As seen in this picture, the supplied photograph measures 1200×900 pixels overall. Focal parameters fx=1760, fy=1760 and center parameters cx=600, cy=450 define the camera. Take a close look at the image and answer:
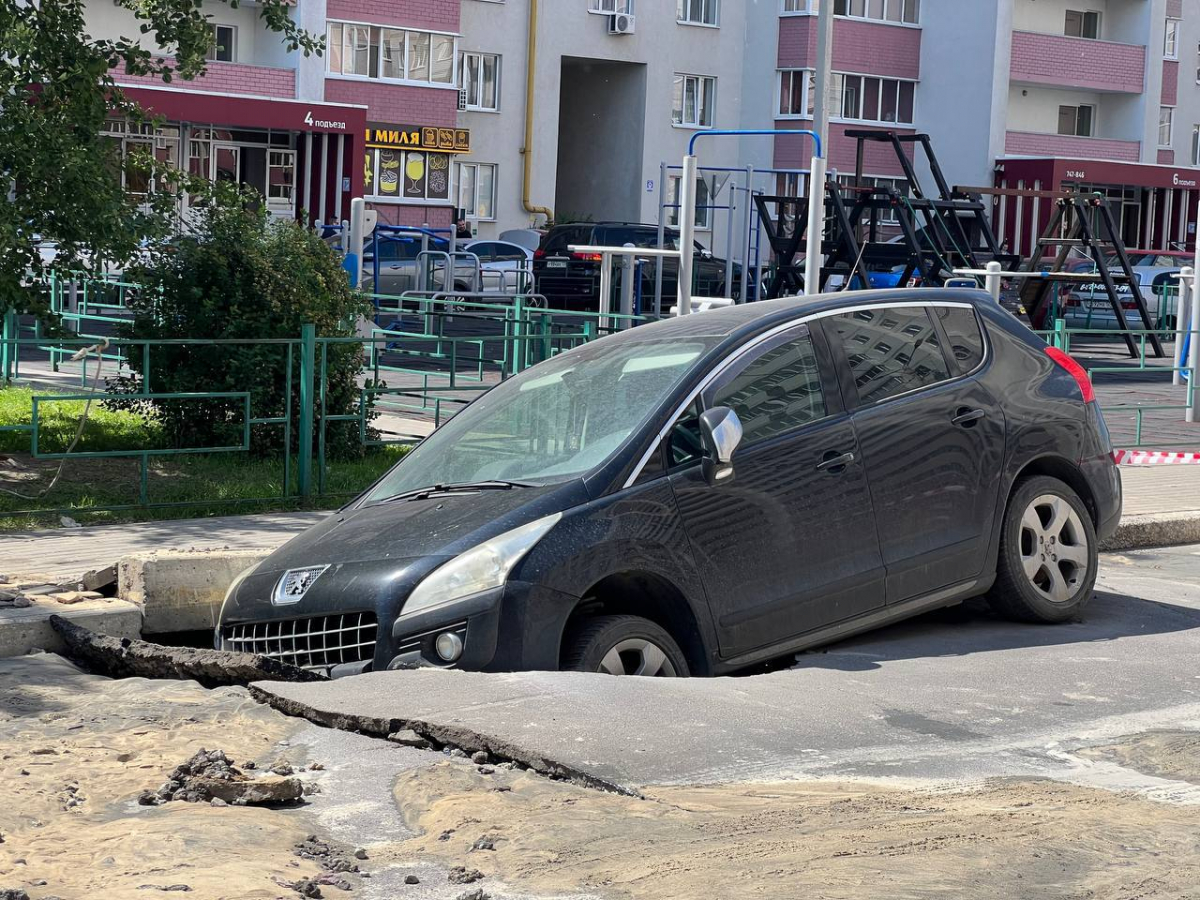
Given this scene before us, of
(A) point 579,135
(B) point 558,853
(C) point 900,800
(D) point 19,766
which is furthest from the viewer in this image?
(A) point 579,135

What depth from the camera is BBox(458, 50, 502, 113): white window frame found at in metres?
50.1

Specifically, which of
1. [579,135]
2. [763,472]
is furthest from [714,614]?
[579,135]

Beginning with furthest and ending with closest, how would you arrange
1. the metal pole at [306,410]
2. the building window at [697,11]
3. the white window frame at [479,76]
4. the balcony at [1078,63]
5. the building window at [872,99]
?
the balcony at [1078,63]
the building window at [872,99]
the building window at [697,11]
the white window frame at [479,76]
the metal pole at [306,410]

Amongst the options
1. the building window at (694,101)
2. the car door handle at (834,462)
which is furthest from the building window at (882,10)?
the car door handle at (834,462)

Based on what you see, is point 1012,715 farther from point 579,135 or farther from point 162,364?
point 579,135

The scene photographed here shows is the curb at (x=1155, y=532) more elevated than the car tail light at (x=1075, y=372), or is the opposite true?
the car tail light at (x=1075, y=372)

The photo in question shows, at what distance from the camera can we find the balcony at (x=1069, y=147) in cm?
5762

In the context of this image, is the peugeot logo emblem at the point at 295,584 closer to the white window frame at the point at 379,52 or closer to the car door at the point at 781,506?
the car door at the point at 781,506

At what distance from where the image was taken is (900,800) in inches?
204

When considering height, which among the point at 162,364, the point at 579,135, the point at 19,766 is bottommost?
the point at 19,766

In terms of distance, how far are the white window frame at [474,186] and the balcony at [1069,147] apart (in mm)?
17384

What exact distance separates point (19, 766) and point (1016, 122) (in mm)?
56936

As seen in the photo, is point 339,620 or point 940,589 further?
point 940,589

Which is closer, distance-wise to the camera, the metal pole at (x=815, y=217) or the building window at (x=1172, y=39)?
the metal pole at (x=815, y=217)
